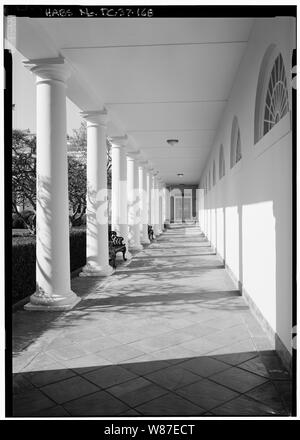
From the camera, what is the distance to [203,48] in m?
6.69

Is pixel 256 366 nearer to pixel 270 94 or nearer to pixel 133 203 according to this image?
pixel 270 94

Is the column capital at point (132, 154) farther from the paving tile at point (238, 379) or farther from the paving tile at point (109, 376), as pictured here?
the paving tile at point (238, 379)

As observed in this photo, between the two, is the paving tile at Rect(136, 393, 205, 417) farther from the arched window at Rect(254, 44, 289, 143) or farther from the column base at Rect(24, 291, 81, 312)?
the column base at Rect(24, 291, 81, 312)

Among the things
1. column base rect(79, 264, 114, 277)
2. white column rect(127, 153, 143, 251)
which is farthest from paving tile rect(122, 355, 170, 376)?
white column rect(127, 153, 143, 251)

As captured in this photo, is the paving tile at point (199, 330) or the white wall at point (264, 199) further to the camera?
the paving tile at point (199, 330)

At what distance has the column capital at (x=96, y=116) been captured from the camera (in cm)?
990

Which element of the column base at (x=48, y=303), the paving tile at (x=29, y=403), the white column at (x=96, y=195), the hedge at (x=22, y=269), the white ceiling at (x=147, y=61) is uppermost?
the white ceiling at (x=147, y=61)

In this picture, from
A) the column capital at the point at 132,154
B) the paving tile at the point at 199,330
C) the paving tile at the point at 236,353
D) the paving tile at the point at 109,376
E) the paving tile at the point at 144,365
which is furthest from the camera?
the column capital at the point at 132,154

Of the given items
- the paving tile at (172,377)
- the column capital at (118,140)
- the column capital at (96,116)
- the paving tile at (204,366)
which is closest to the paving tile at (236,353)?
the paving tile at (204,366)

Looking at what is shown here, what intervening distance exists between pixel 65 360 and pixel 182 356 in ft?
4.37

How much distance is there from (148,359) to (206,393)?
40.4 inches

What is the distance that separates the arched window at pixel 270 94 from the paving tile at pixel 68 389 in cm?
348

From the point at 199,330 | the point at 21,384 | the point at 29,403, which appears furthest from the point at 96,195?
the point at 29,403

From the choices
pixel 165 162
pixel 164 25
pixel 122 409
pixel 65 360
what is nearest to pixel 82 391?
pixel 122 409
